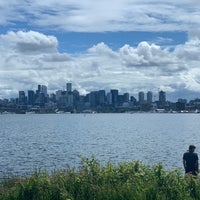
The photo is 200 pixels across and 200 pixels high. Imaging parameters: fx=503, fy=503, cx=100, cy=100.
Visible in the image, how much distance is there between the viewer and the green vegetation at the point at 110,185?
15.0m

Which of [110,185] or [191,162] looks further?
[191,162]

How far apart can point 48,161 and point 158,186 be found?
3102 cm

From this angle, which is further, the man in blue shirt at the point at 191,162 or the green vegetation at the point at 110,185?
the man in blue shirt at the point at 191,162

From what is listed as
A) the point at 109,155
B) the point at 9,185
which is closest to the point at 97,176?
the point at 9,185

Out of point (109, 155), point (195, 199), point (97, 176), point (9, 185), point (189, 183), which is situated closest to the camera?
point (195, 199)

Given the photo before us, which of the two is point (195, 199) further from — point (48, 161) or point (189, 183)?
point (48, 161)

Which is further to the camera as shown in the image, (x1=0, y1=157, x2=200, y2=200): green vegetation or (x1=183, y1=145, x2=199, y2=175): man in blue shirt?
(x1=183, y1=145, x2=199, y2=175): man in blue shirt

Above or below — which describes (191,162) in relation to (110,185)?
above

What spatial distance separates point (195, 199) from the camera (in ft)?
49.6

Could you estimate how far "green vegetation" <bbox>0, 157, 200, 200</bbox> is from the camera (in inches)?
590

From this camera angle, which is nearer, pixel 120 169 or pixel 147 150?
pixel 120 169

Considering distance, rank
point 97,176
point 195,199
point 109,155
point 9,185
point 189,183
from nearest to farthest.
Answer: point 195,199
point 189,183
point 97,176
point 9,185
point 109,155

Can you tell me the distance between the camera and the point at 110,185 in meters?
16.2

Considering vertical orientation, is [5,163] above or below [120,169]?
below
